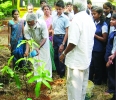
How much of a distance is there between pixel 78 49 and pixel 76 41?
0.58ft

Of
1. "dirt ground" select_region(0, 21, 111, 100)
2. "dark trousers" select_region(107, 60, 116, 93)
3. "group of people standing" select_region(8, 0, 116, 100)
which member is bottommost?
"dirt ground" select_region(0, 21, 111, 100)

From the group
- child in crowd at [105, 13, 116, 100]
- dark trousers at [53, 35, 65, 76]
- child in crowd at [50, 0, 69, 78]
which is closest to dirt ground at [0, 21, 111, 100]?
child in crowd at [105, 13, 116, 100]

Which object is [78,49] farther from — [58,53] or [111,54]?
[58,53]

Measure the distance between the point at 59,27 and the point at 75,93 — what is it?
195 centimetres

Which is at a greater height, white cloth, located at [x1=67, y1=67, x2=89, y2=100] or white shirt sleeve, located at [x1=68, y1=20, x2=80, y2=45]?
A: white shirt sleeve, located at [x1=68, y1=20, x2=80, y2=45]

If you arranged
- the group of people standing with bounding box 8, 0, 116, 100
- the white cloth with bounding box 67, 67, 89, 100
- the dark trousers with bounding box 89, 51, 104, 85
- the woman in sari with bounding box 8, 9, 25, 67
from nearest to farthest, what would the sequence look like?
the group of people standing with bounding box 8, 0, 116, 100, the white cloth with bounding box 67, 67, 89, 100, the dark trousers with bounding box 89, 51, 104, 85, the woman in sari with bounding box 8, 9, 25, 67

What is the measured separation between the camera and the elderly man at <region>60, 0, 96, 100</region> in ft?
11.2

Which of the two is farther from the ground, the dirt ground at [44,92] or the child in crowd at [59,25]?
the child in crowd at [59,25]

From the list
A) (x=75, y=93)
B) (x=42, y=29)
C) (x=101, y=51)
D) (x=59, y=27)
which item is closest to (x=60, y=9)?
(x=59, y=27)

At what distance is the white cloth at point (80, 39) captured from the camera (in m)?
3.40

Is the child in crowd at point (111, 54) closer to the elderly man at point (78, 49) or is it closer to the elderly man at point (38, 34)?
the elderly man at point (78, 49)

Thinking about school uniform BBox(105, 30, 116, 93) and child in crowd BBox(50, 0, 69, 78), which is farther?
child in crowd BBox(50, 0, 69, 78)

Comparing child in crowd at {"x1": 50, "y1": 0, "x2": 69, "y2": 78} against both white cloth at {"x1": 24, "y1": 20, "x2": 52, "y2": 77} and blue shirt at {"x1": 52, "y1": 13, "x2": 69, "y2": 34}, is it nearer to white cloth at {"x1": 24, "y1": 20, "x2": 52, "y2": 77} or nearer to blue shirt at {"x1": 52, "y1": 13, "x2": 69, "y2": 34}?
blue shirt at {"x1": 52, "y1": 13, "x2": 69, "y2": 34}

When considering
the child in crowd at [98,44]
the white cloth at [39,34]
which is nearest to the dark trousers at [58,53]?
the white cloth at [39,34]
